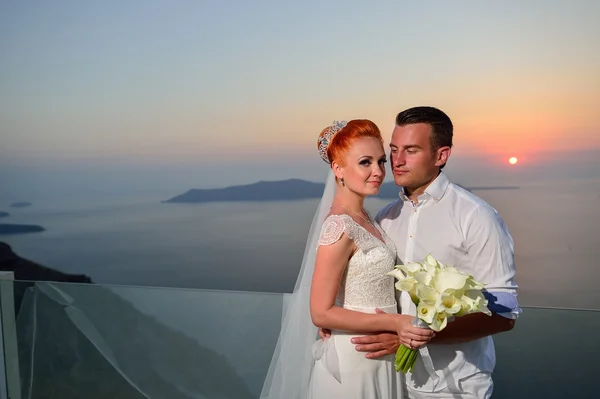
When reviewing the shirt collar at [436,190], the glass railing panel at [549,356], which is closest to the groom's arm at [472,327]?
the shirt collar at [436,190]

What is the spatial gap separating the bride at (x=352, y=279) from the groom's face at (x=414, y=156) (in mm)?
65

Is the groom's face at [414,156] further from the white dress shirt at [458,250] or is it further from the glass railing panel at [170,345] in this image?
the glass railing panel at [170,345]

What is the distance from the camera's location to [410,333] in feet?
6.73

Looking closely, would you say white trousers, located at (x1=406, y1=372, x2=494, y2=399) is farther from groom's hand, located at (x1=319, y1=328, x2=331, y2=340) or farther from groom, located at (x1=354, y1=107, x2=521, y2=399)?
groom's hand, located at (x1=319, y1=328, x2=331, y2=340)

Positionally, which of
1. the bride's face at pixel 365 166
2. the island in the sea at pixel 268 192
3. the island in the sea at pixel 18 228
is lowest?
the island in the sea at pixel 18 228

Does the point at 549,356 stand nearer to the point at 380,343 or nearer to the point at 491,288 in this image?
the point at 491,288

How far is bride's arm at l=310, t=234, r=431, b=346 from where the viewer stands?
2172 millimetres

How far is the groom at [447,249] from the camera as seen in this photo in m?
2.22

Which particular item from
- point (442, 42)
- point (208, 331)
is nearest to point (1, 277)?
point (208, 331)

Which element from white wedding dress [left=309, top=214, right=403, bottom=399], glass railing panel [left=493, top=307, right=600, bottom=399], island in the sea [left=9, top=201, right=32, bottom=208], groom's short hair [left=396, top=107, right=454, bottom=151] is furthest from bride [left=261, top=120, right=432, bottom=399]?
island in the sea [left=9, top=201, right=32, bottom=208]

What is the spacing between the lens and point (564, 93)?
601 centimetres

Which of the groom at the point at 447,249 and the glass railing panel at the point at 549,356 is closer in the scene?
the groom at the point at 447,249

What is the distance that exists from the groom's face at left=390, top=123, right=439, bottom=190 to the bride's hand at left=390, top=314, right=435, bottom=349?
452mm

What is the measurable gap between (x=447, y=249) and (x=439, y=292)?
0.45 m
